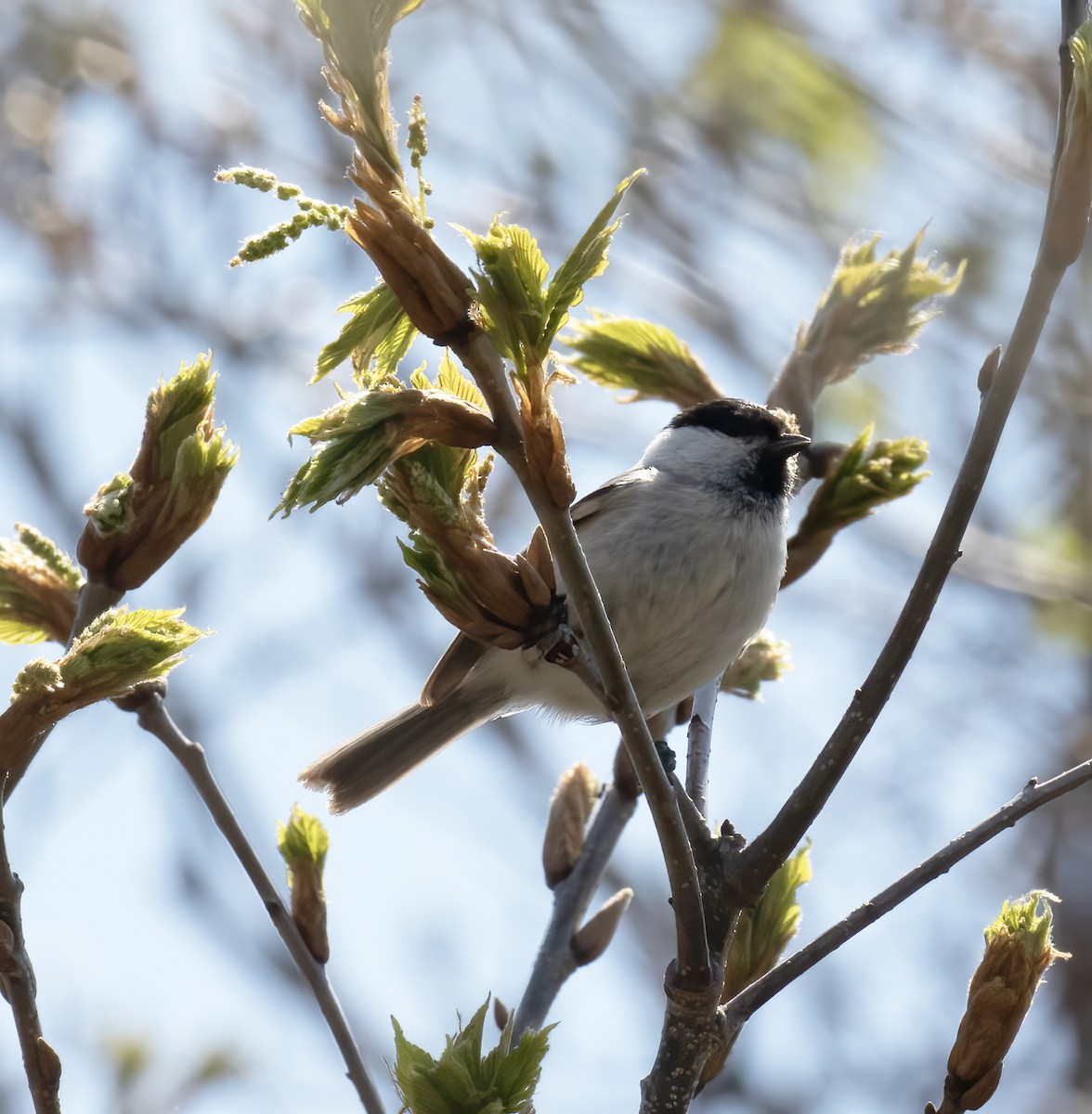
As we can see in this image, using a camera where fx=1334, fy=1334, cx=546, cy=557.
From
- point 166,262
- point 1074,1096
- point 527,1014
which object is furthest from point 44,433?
point 1074,1096

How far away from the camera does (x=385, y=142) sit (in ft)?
3.83

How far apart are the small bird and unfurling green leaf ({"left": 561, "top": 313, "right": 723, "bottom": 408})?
388 millimetres

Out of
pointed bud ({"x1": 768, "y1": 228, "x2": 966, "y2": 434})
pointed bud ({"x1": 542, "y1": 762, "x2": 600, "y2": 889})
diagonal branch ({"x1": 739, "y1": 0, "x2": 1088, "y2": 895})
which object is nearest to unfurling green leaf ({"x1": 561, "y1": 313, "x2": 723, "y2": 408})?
pointed bud ({"x1": 768, "y1": 228, "x2": 966, "y2": 434})

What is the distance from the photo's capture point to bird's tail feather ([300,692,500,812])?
3148 mm

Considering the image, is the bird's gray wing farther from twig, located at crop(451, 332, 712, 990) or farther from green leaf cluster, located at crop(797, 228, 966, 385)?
twig, located at crop(451, 332, 712, 990)

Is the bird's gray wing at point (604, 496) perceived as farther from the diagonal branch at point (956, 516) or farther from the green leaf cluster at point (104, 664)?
the green leaf cluster at point (104, 664)

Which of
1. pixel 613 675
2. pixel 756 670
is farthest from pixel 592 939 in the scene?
pixel 613 675

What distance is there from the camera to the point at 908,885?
1607 millimetres

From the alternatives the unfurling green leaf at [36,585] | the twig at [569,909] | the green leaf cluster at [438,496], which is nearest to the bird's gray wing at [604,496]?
the twig at [569,909]

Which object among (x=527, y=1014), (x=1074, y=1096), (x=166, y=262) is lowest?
(x=527, y=1014)

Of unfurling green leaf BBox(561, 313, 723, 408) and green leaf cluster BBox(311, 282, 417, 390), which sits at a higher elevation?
unfurling green leaf BBox(561, 313, 723, 408)

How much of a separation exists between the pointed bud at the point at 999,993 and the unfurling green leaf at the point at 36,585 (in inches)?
49.5

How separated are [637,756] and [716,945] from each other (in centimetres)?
39

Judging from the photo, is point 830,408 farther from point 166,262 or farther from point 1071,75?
point 1071,75
